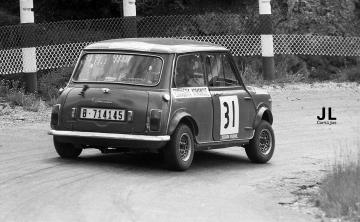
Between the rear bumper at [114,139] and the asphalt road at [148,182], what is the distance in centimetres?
33

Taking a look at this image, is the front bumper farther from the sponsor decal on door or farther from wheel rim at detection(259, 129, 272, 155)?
wheel rim at detection(259, 129, 272, 155)

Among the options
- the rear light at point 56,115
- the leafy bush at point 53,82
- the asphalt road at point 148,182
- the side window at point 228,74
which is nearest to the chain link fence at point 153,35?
the leafy bush at point 53,82

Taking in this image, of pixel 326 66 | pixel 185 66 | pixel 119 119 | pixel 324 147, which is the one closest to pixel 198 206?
pixel 119 119

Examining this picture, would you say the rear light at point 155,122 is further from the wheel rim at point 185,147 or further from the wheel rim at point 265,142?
the wheel rim at point 265,142

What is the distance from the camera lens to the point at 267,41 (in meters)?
22.9

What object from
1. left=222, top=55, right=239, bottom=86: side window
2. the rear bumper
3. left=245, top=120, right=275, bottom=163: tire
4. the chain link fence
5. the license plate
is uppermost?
the chain link fence

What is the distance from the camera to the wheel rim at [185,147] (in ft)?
39.6

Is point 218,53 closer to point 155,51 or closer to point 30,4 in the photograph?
point 155,51

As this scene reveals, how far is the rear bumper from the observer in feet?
38.2

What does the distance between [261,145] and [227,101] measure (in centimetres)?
116

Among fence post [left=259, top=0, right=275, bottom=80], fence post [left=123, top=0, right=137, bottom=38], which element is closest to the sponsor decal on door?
fence post [left=123, top=0, right=137, bottom=38]

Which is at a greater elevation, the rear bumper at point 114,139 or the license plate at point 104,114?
the license plate at point 104,114

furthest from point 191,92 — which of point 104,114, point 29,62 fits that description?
point 29,62

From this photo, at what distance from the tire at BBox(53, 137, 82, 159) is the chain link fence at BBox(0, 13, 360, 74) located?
6.76m
